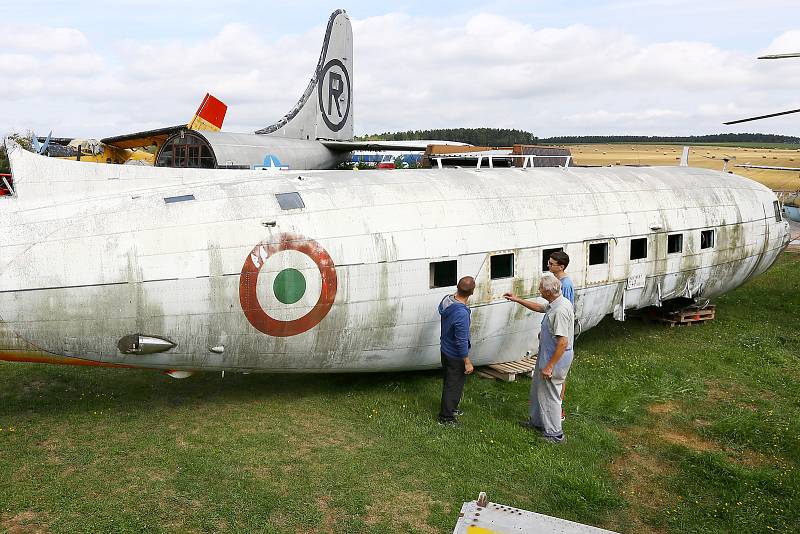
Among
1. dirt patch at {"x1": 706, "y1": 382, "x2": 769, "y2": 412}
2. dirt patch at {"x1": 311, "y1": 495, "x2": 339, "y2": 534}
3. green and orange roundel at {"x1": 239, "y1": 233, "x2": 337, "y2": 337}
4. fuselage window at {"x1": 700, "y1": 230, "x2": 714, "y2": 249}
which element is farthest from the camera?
fuselage window at {"x1": 700, "y1": 230, "x2": 714, "y2": 249}

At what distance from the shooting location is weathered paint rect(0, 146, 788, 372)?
7.83 m

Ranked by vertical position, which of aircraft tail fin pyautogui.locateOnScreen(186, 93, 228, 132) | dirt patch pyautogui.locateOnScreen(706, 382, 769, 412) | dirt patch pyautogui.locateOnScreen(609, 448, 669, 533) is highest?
aircraft tail fin pyautogui.locateOnScreen(186, 93, 228, 132)

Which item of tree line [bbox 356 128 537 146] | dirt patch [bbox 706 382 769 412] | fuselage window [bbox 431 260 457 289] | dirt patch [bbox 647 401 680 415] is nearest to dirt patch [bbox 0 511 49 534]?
fuselage window [bbox 431 260 457 289]

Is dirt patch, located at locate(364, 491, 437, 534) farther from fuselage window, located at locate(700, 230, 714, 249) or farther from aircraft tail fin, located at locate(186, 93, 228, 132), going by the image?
aircraft tail fin, located at locate(186, 93, 228, 132)

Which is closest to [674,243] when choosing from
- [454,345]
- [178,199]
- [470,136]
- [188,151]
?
[454,345]

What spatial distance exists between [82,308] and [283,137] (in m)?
21.7

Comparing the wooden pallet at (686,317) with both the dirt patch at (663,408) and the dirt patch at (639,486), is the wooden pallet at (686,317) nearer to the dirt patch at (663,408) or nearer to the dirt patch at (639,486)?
the dirt patch at (663,408)

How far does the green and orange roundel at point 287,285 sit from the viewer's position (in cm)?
843

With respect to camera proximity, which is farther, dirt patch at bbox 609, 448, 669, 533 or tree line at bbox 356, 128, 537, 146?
tree line at bbox 356, 128, 537, 146

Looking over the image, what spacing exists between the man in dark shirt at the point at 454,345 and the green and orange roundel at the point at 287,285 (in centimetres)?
174

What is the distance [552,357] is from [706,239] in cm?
701

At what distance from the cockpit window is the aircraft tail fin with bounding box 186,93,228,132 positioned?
3807mm

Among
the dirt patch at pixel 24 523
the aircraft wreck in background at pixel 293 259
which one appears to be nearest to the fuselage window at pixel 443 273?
the aircraft wreck in background at pixel 293 259

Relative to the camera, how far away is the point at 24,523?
637 cm
